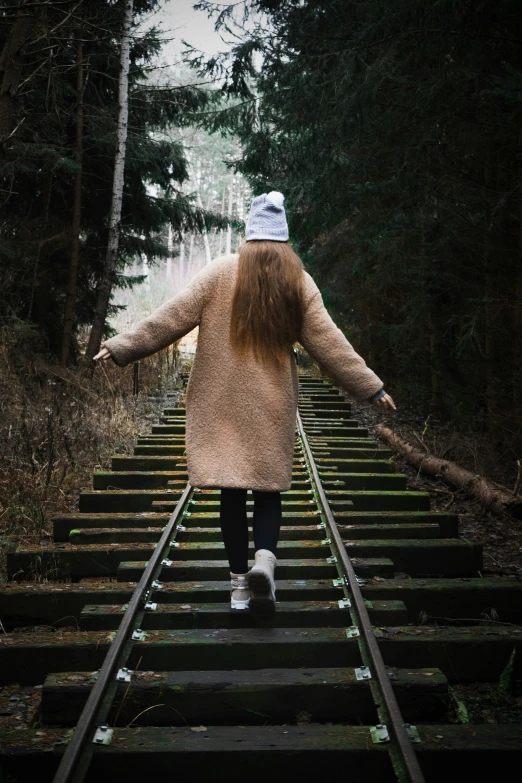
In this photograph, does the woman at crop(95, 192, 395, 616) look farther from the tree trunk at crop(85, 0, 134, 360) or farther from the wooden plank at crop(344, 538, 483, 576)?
the tree trunk at crop(85, 0, 134, 360)

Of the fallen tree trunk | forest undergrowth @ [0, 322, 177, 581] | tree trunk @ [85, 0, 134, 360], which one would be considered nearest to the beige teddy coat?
forest undergrowth @ [0, 322, 177, 581]

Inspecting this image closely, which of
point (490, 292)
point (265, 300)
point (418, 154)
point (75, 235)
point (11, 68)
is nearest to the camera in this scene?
point (265, 300)

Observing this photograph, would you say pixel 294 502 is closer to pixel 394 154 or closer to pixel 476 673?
pixel 476 673

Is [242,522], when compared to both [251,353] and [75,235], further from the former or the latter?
[75,235]

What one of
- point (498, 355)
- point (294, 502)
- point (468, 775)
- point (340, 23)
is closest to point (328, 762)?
point (468, 775)

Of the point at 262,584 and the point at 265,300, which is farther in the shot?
the point at 262,584

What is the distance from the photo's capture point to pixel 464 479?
6605mm

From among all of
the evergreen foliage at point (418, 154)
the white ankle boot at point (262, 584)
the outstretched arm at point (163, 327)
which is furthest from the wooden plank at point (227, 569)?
the evergreen foliage at point (418, 154)

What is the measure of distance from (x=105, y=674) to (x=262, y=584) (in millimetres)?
814

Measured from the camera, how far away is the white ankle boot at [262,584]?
126 inches

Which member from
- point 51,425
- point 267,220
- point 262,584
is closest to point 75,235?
point 51,425

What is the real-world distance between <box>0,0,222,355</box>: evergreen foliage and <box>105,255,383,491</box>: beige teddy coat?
28.2 ft

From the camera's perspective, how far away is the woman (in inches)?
124

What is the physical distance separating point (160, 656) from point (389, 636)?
1072mm
